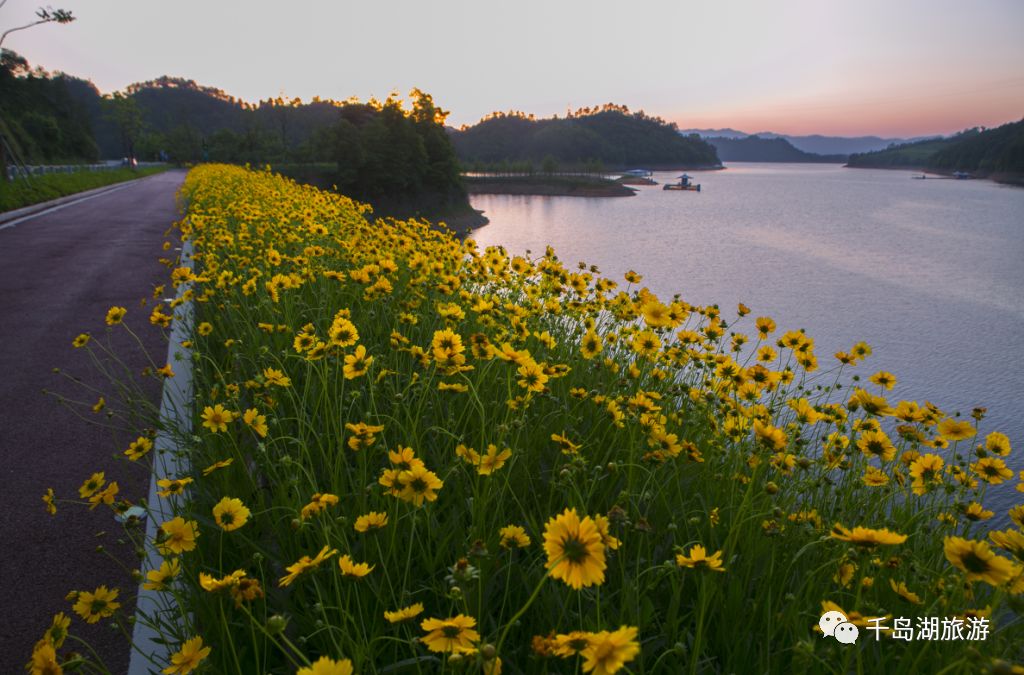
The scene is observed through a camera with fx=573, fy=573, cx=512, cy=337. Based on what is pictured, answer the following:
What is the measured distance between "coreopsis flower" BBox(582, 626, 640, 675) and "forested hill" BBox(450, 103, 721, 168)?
130 meters

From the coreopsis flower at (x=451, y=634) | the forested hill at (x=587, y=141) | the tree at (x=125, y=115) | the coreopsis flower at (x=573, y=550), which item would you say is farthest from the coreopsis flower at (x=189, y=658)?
the forested hill at (x=587, y=141)

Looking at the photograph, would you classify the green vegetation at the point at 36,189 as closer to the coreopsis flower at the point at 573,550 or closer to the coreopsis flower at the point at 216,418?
the coreopsis flower at the point at 216,418

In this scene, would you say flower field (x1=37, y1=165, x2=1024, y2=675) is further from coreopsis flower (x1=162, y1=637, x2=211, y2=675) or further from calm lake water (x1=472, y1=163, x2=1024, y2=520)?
calm lake water (x1=472, y1=163, x2=1024, y2=520)

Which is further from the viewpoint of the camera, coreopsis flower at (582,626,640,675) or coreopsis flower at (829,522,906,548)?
coreopsis flower at (829,522,906,548)

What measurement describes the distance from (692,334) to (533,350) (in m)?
1.24

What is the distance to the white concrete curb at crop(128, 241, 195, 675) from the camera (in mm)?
2059

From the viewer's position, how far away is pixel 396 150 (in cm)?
5331

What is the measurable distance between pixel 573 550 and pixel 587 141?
14439 cm

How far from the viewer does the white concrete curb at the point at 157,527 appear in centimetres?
206

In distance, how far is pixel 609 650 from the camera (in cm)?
105

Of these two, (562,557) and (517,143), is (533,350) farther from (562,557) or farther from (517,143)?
(517,143)

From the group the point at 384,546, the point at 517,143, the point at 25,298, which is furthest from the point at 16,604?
the point at 517,143

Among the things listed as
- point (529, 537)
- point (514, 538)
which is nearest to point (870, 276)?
point (529, 537)

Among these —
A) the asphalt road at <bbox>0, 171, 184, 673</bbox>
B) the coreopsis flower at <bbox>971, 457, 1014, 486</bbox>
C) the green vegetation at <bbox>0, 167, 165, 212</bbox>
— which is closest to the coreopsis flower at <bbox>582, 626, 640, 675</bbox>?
the asphalt road at <bbox>0, 171, 184, 673</bbox>
